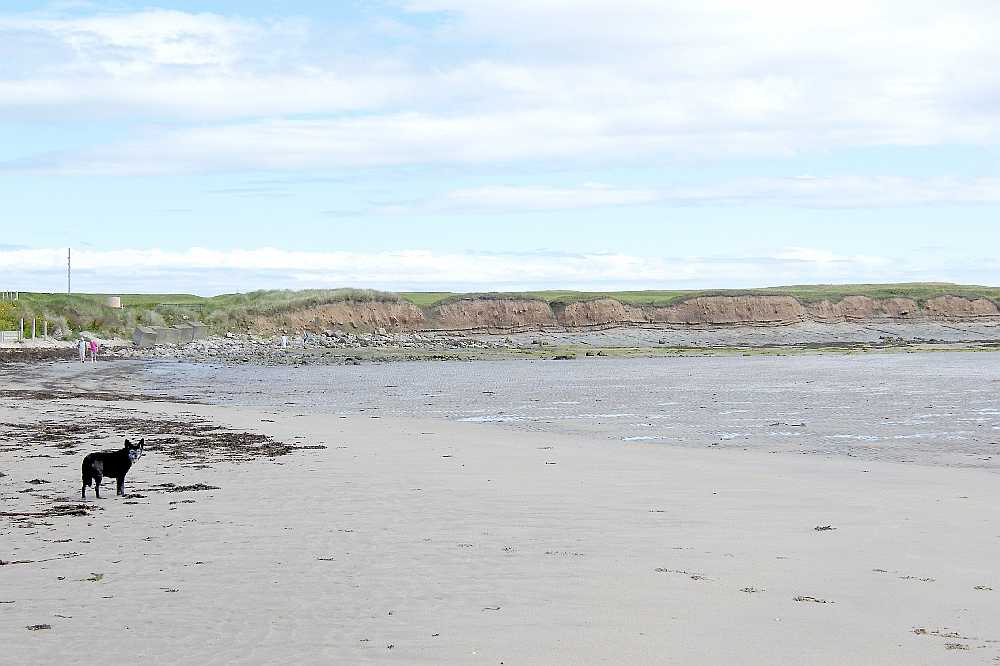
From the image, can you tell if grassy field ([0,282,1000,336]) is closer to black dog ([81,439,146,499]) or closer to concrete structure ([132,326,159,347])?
concrete structure ([132,326,159,347])

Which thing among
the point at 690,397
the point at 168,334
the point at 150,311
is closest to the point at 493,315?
the point at 150,311

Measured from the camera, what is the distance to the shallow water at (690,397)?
64.4 ft

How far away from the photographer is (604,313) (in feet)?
294

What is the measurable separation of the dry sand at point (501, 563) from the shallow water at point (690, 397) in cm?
463

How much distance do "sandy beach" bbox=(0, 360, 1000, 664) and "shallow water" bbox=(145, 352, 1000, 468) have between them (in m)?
4.25

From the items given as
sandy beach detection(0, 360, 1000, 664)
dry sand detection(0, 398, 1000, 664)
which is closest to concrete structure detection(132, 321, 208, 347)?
sandy beach detection(0, 360, 1000, 664)

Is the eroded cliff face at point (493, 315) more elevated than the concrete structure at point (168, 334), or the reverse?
the eroded cliff face at point (493, 315)

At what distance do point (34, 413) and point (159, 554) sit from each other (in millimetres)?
15409

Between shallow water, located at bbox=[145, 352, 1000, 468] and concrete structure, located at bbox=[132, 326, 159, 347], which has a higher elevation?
concrete structure, located at bbox=[132, 326, 159, 347]

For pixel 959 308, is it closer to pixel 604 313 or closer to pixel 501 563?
pixel 604 313

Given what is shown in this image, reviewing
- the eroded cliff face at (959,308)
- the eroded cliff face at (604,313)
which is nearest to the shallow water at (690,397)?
the eroded cliff face at (604,313)

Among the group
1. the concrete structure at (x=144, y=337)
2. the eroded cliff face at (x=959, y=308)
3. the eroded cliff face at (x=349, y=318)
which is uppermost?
the eroded cliff face at (x=959, y=308)

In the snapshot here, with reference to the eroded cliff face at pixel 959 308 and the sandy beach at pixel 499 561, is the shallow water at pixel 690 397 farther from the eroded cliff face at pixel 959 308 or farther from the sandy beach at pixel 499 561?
the eroded cliff face at pixel 959 308

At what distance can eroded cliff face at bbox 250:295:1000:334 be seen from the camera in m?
81.4
